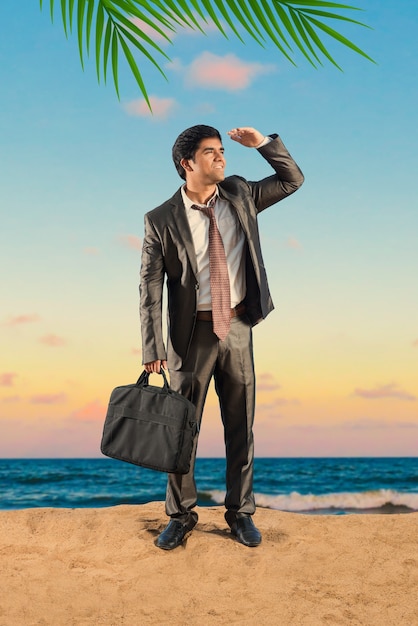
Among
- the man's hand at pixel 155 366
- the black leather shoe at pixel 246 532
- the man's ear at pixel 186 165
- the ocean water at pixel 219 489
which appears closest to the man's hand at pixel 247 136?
the man's ear at pixel 186 165

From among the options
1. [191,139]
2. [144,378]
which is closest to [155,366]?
[144,378]

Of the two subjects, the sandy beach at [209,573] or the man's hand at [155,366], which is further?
the man's hand at [155,366]

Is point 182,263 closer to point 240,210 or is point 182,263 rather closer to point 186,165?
point 240,210

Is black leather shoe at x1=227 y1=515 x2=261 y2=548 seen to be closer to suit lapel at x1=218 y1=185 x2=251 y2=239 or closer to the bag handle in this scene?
the bag handle

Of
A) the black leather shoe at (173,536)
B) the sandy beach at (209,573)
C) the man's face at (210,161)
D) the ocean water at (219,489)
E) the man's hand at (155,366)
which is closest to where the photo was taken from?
the sandy beach at (209,573)

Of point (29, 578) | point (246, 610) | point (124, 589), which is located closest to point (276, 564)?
point (246, 610)

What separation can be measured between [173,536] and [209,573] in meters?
0.41

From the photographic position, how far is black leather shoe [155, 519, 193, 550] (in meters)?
3.91

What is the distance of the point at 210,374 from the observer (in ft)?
12.7

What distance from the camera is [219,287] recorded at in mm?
3707

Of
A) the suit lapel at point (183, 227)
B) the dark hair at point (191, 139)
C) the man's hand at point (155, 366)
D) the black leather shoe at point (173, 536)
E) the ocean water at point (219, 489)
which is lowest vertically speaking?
the ocean water at point (219, 489)

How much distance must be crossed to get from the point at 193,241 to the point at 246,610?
6.33 feet

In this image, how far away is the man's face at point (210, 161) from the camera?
3.70m

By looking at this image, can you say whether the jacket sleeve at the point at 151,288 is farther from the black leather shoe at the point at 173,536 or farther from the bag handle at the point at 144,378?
the black leather shoe at the point at 173,536
